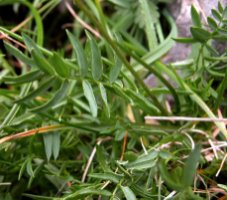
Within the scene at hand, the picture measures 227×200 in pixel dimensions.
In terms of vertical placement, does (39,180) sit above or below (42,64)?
below

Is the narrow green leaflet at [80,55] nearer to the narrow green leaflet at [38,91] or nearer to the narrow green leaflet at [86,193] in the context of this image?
the narrow green leaflet at [38,91]

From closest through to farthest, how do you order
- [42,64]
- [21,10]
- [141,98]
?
[42,64] < [141,98] < [21,10]

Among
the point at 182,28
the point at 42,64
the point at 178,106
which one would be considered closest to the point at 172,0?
the point at 182,28

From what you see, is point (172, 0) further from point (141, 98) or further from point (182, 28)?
point (141, 98)

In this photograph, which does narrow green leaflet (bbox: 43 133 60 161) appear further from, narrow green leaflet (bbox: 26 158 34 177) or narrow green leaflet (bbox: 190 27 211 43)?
narrow green leaflet (bbox: 190 27 211 43)

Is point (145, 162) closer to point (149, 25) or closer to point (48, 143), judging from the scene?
point (48, 143)

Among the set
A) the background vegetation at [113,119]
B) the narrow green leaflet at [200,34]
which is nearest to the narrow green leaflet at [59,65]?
the background vegetation at [113,119]
